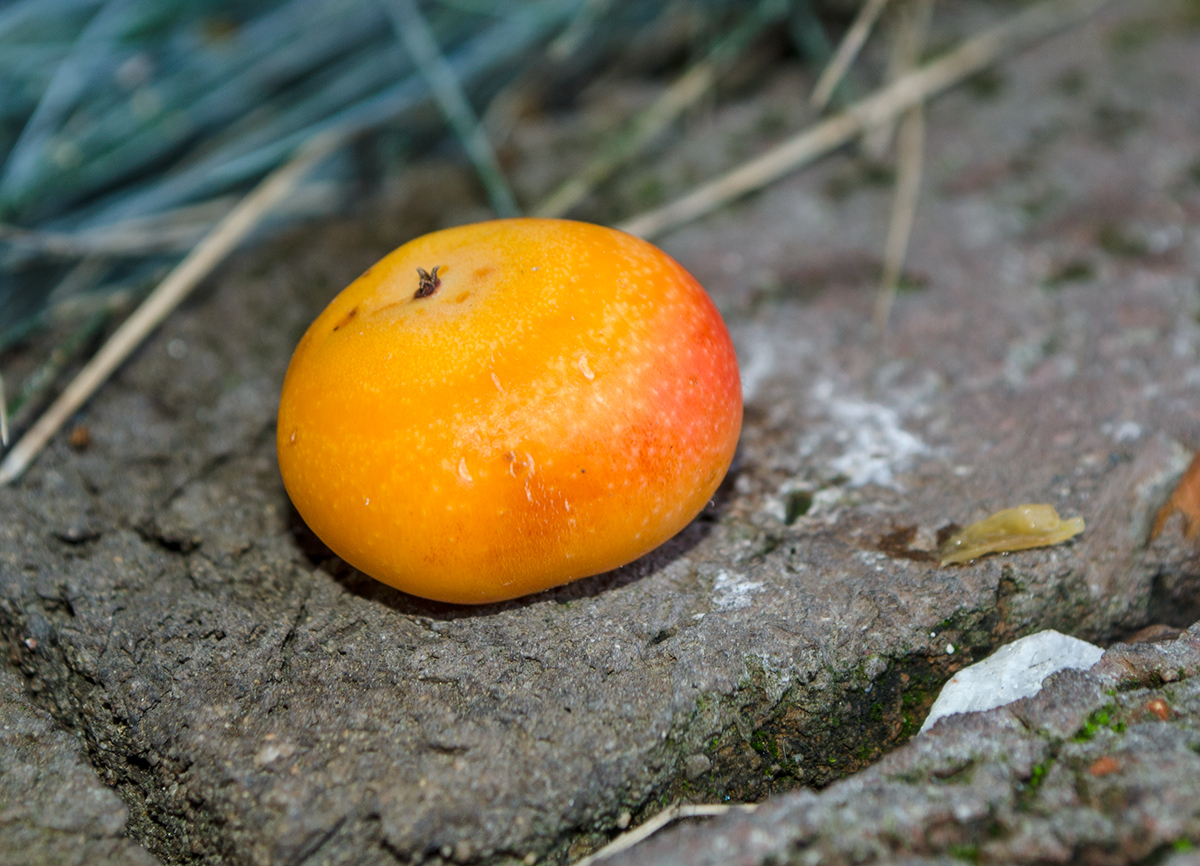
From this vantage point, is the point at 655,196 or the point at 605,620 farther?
the point at 655,196

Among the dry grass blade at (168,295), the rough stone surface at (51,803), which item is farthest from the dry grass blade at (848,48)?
the rough stone surface at (51,803)

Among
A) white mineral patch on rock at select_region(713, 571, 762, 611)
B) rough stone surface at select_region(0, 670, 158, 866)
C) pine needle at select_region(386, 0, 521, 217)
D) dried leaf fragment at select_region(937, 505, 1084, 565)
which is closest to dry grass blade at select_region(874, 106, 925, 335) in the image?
dried leaf fragment at select_region(937, 505, 1084, 565)

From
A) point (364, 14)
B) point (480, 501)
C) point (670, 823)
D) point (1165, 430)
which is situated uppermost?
point (364, 14)

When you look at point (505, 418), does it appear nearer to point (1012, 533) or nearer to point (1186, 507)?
point (1012, 533)

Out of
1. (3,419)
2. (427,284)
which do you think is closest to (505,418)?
(427,284)

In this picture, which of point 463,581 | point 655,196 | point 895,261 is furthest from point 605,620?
point 655,196

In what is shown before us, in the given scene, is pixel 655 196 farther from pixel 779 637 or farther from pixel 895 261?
pixel 779 637
